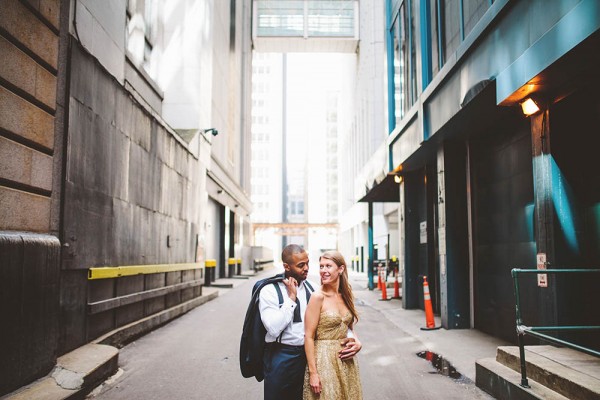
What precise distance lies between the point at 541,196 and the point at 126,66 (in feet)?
39.9

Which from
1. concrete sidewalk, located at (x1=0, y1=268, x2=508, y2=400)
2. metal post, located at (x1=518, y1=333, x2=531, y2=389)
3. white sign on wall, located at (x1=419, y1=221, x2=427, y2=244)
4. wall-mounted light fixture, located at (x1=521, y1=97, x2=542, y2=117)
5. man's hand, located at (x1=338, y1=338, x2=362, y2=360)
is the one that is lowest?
concrete sidewalk, located at (x1=0, y1=268, x2=508, y2=400)

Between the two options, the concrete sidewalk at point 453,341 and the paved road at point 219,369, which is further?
the concrete sidewalk at point 453,341

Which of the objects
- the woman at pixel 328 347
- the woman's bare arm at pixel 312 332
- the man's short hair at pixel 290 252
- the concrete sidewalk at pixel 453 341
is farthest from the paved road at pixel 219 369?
the man's short hair at pixel 290 252

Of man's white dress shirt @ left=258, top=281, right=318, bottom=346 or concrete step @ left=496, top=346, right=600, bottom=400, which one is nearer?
man's white dress shirt @ left=258, top=281, right=318, bottom=346

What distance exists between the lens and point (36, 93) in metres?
6.15

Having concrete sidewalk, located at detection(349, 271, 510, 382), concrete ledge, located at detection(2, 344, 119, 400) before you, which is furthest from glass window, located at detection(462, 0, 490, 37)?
concrete ledge, located at detection(2, 344, 119, 400)

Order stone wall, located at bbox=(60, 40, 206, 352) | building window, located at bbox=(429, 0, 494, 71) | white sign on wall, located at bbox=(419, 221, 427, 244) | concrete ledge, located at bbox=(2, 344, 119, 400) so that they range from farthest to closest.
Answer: white sign on wall, located at bbox=(419, 221, 427, 244)
building window, located at bbox=(429, 0, 494, 71)
stone wall, located at bbox=(60, 40, 206, 352)
concrete ledge, located at bbox=(2, 344, 119, 400)

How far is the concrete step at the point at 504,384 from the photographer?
16.7 feet

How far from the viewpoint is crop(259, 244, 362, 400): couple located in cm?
341

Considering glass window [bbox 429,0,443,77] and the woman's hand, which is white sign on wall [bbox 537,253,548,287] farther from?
glass window [bbox 429,0,443,77]

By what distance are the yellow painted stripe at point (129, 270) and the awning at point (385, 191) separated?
7514mm

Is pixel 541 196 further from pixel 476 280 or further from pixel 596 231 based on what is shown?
pixel 476 280

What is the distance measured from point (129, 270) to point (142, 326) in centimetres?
128

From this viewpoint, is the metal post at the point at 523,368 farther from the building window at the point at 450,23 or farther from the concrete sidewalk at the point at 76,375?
the building window at the point at 450,23
